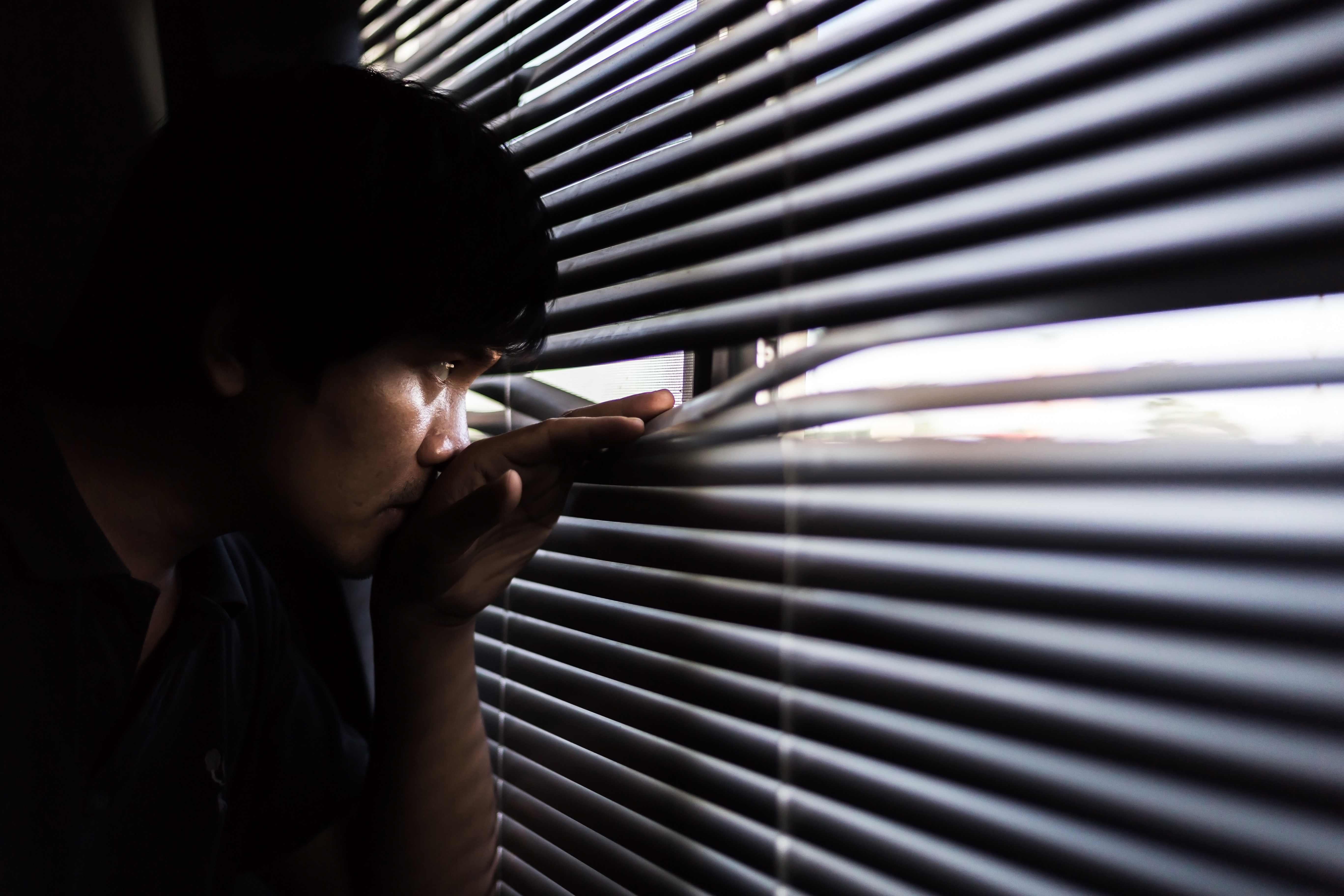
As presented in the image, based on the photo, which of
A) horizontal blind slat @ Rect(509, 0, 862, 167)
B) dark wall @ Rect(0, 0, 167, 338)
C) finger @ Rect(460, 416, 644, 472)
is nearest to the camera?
horizontal blind slat @ Rect(509, 0, 862, 167)

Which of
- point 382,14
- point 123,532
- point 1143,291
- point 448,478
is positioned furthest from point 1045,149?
point 382,14

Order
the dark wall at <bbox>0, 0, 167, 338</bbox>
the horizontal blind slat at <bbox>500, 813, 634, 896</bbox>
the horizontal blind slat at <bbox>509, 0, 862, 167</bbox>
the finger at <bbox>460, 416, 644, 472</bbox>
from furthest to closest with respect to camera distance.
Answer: the dark wall at <bbox>0, 0, 167, 338</bbox> → the horizontal blind slat at <bbox>500, 813, 634, 896</bbox> → the finger at <bbox>460, 416, 644, 472</bbox> → the horizontal blind slat at <bbox>509, 0, 862, 167</bbox>

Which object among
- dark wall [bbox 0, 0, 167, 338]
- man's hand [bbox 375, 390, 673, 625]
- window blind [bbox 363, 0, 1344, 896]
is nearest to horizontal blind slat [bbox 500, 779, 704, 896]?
window blind [bbox 363, 0, 1344, 896]

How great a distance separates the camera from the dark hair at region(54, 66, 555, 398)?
783 mm

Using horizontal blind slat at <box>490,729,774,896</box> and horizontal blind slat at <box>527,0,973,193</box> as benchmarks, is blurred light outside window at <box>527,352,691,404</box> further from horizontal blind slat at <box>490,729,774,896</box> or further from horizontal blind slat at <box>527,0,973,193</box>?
horizontal blind slat at <box>490,729,774,896</box>

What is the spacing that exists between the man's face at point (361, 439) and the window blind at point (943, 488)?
0.63 feet

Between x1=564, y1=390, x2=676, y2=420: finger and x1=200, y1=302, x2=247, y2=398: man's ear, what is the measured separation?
43 centimetres

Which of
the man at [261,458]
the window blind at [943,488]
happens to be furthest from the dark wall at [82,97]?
the window blind at [943,488]

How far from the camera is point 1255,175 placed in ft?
1.37

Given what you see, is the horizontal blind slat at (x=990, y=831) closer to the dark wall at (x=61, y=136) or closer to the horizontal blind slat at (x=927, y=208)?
the horizontal blind slat at (x=927, y=208)

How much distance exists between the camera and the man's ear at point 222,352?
0.82 metres

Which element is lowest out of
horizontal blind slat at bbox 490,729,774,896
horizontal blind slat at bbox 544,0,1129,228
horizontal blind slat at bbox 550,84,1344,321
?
horizontal blind slat at bbox 490,729,774,896

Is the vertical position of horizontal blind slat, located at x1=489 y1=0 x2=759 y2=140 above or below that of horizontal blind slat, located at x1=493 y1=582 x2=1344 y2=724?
above

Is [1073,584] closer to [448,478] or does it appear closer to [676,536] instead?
[676,536]
